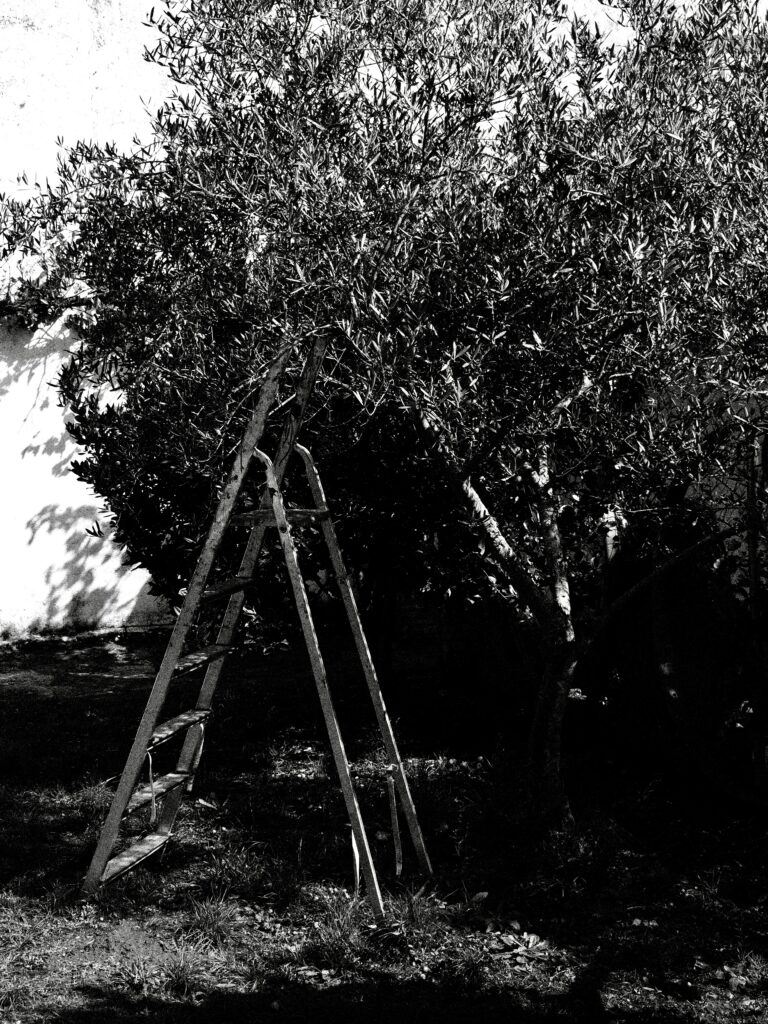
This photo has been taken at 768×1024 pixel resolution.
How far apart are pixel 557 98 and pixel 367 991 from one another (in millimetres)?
3394

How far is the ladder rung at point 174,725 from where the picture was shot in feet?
14.4

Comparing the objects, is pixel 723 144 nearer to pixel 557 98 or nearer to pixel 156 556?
pixel 557 98

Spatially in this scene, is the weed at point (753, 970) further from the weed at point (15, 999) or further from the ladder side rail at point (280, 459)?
the weed at point (15, 999)

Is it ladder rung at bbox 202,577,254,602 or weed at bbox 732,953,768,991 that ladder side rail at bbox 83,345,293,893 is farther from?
weed at bbox 732,953,768,991

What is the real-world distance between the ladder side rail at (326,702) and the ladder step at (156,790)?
872 mm

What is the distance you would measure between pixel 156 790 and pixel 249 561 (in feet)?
3.48

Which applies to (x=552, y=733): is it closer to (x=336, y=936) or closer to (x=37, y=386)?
(x=336, y=936)

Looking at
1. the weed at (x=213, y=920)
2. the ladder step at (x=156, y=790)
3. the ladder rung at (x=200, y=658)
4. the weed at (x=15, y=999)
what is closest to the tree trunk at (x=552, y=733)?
the ladder rung at (x=200, y=658)

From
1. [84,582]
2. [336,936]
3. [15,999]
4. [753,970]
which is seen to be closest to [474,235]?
[336,936]

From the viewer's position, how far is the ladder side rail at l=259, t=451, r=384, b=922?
429cm

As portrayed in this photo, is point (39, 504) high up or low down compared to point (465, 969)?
up

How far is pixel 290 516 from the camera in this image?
15.3ft

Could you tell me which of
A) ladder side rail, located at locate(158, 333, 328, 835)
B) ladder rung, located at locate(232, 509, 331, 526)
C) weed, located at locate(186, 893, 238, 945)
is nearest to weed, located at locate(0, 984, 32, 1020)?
A: weed, located at locate(186, 893, 238, 945)

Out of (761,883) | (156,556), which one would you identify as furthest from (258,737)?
(761,883)
